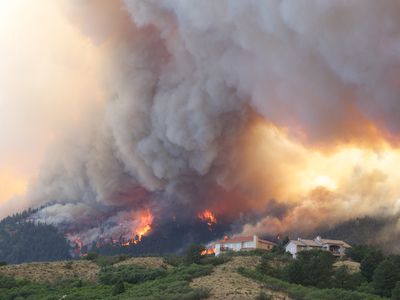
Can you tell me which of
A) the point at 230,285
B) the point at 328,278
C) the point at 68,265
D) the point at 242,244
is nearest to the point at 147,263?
the point at 68,265

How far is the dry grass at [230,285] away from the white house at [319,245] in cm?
2194

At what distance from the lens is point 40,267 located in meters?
50.3

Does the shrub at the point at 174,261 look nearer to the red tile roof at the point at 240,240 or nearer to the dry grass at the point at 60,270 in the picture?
the dry grass at the point at 60,270

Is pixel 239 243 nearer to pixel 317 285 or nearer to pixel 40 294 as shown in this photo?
pixel 317 285

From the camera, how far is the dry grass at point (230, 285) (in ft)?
101

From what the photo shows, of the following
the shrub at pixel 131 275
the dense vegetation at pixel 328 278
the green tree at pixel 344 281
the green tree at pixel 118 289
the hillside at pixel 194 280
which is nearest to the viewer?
the hillside at pixel 194 280

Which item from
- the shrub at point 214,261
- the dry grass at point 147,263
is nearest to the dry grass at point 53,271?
the dry grass at point 147,263

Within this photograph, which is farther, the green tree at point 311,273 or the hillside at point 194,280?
the green tree at point 311,273

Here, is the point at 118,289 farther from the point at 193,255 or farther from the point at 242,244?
the point at 242,244

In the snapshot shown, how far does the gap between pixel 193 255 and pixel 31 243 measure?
72.1 meters

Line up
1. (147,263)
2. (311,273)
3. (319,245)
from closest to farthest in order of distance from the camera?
(311,273) → (147,263) → (319,245)

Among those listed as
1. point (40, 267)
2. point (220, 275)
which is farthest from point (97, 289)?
point (40, 267)

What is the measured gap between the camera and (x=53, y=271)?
49000 mm

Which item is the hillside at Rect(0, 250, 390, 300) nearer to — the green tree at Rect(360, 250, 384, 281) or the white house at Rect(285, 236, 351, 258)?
the green tree at Rect(360, 250, 384, 281)
